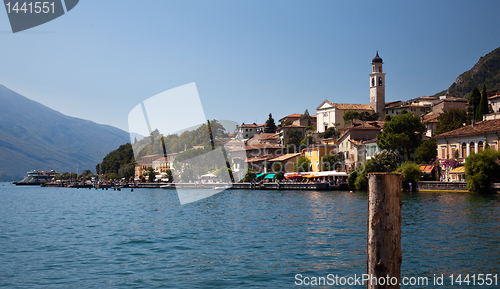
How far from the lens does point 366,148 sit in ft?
190

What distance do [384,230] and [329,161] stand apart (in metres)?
58.2

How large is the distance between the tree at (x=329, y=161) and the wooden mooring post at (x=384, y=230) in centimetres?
5678

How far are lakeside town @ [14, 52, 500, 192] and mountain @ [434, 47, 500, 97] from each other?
72.0 metres

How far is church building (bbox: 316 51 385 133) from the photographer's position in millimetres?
91500

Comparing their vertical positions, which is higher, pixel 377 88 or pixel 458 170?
pixel 377 88

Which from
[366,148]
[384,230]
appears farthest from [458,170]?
[384,230]

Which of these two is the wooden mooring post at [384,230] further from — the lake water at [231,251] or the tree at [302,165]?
the tree at [302,165]

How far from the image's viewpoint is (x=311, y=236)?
16266 mm

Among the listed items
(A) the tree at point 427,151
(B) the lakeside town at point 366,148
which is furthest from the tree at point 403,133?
(A) the tree at point 427,151

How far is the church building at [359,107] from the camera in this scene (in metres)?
91.5

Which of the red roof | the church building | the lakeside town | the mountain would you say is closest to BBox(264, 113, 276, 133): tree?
the lakeside town

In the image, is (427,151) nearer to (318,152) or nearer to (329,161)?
(329,161)

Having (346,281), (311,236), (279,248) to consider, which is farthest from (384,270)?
(311,236)

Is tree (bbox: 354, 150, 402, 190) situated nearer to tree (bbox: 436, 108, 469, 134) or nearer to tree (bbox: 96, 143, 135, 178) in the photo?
tree (bbox: 436, 108, 469, 134)
